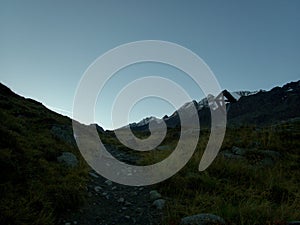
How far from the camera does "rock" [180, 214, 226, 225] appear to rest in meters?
5.46

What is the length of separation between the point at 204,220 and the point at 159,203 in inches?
73.0

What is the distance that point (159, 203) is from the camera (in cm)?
718

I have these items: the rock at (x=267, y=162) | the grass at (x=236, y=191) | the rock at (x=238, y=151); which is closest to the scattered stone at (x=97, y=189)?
the grass at (x=236, y=191)

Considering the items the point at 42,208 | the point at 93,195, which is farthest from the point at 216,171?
the point at 42,208

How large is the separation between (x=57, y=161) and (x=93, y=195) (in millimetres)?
2152

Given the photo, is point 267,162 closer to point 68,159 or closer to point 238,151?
point 238,151

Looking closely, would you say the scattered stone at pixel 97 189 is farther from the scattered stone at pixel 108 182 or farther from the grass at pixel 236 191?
the grass at pixel 236 191

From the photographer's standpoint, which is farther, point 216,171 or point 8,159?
point 216,171

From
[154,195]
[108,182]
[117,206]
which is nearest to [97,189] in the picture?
[108,182]

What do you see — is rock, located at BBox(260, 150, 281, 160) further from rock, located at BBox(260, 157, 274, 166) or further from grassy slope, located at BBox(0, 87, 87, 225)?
grassy slope, located at BBox(0, 87, 87, 225)

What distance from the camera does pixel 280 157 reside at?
11984 millimetres

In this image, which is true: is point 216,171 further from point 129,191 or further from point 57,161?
point 57,161

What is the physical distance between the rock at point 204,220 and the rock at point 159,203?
1320mm

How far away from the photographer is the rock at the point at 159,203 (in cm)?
704
